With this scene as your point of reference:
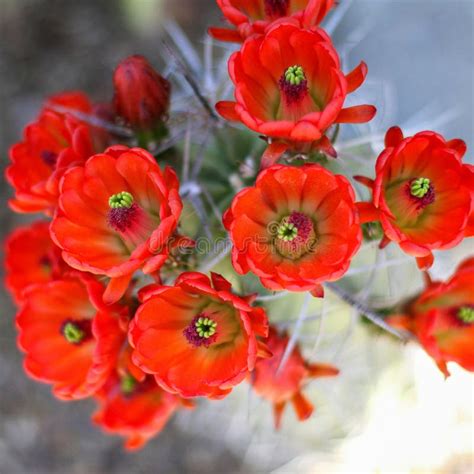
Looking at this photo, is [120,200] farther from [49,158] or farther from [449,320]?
[449,320]

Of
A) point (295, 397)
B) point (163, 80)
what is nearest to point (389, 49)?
point (163, 80)

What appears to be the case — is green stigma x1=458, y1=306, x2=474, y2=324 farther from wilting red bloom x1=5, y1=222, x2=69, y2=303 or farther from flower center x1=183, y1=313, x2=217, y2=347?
wilting red bloom x1=5, y1=222, x2=69, y2=303

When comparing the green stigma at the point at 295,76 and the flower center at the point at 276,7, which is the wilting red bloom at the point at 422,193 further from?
the flower center at the point at 276,7

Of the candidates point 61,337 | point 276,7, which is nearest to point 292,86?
point 276,7

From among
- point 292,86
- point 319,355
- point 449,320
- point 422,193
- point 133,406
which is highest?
point 292,86

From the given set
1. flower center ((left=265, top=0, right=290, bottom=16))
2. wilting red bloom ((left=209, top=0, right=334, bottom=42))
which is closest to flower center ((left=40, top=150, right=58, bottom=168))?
wilting red bloom ((left=209, top=0, right=334, bottom=42))

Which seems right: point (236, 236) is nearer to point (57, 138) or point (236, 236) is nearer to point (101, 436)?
point (57, 138)
